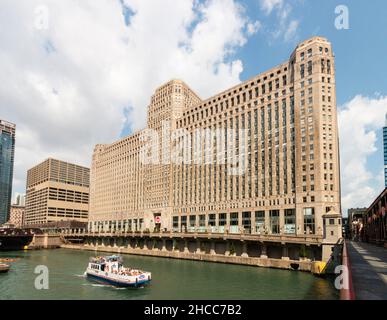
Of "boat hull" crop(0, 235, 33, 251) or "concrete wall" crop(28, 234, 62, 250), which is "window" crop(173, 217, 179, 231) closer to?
"concrete wall" crop(28, 234, 62, 250)

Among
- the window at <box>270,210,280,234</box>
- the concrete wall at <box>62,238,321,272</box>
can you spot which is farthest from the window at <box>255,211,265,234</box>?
the concrete wall at <box>62,238,321,272</box>

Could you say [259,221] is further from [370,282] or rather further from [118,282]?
[370,282]

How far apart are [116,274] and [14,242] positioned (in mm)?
146456

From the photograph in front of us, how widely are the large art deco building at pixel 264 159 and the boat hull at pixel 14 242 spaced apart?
6755 cm

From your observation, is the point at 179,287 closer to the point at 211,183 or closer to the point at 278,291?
the point at 278,291

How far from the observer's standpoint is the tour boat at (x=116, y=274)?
214 ft

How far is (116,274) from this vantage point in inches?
2709

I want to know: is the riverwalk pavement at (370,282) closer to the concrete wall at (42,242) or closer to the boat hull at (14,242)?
the boat hull at (14,242)

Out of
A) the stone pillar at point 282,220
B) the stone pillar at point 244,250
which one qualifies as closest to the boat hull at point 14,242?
the stone pillar at point 244,250
